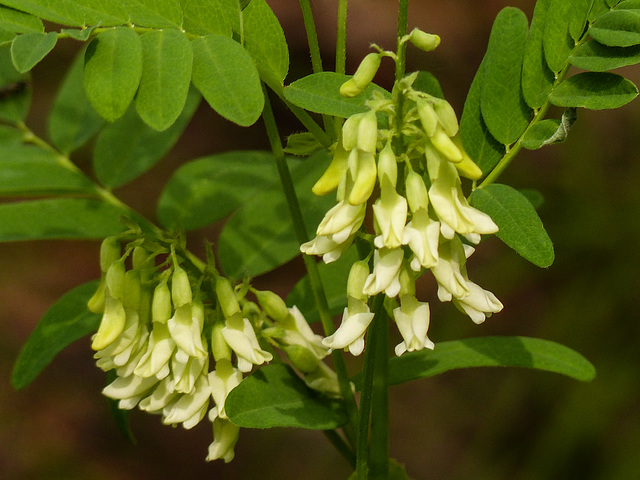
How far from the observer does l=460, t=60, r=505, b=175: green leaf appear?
3.18ft

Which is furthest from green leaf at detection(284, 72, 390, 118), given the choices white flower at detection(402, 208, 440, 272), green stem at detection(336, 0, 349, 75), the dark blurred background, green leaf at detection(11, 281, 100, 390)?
the dark blurred background

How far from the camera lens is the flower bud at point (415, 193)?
2.50ft

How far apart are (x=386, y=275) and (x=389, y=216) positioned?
0.06 metres

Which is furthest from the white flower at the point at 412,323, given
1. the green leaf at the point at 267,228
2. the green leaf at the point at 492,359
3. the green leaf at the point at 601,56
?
the green leaf at the point at 267,228

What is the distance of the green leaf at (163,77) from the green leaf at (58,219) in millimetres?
456

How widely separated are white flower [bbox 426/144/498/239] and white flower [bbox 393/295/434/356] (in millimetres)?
99

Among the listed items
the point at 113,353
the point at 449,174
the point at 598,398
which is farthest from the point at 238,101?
the point at 598,398

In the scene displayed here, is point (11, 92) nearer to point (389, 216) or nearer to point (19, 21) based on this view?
point (19, 21)

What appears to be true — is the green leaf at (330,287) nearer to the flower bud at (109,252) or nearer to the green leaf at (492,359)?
the green leaf at (492,359)

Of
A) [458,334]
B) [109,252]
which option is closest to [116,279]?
[109,252]

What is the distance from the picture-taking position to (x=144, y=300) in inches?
37.9

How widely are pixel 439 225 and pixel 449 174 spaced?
5 cm

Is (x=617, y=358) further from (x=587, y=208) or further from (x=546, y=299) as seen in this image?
(x=587, y=208)

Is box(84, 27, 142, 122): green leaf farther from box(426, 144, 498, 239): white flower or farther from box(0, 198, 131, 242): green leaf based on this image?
box(0, 198, 131, 242): green leaf
